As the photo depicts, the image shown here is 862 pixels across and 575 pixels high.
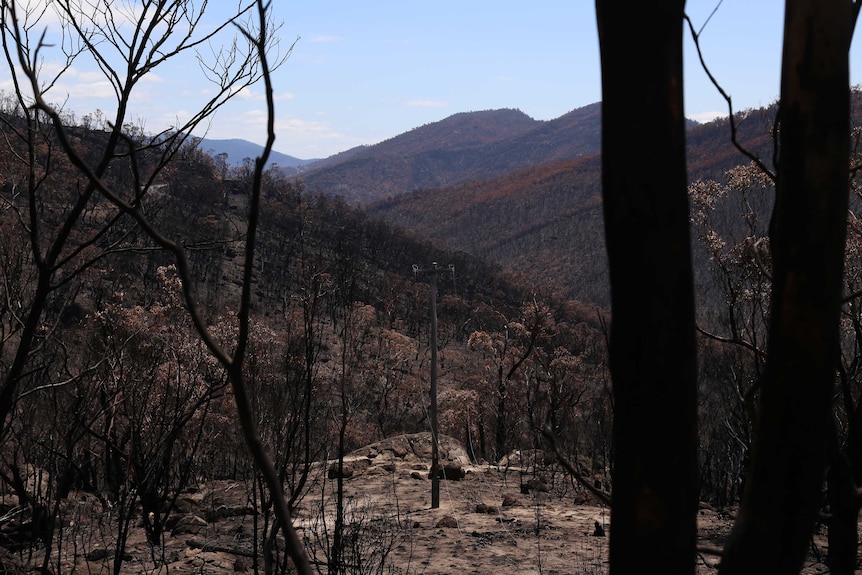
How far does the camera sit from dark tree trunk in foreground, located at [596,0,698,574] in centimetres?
84

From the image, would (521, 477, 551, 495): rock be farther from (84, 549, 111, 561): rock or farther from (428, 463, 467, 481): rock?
(84, 549, 111, 561): rock

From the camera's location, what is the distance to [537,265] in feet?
303

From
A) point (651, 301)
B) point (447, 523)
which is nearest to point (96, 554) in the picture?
point (447, 523)

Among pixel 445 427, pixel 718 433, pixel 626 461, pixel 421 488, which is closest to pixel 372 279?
pixel 445 427

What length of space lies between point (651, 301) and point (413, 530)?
10.0 m

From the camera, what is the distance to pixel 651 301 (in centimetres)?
84

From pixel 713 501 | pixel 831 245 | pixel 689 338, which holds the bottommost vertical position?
pixel 713 501

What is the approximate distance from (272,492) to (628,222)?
51 cm

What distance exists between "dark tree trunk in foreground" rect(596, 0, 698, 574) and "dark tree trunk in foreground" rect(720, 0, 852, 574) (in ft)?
0.29

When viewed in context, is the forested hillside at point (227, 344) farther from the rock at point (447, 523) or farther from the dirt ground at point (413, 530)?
the rock at point (447, 523)

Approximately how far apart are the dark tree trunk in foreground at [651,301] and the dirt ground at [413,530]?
4.67m

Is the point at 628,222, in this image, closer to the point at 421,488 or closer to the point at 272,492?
the point at 272,492

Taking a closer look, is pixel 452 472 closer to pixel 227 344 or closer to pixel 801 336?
pixel 227 344

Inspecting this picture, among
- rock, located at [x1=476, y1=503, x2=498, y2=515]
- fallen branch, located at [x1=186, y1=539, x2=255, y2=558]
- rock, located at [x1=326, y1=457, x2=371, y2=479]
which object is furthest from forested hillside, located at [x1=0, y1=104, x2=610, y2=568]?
rock, located at [x1=476, y1=503, x2=498, y2=515]
